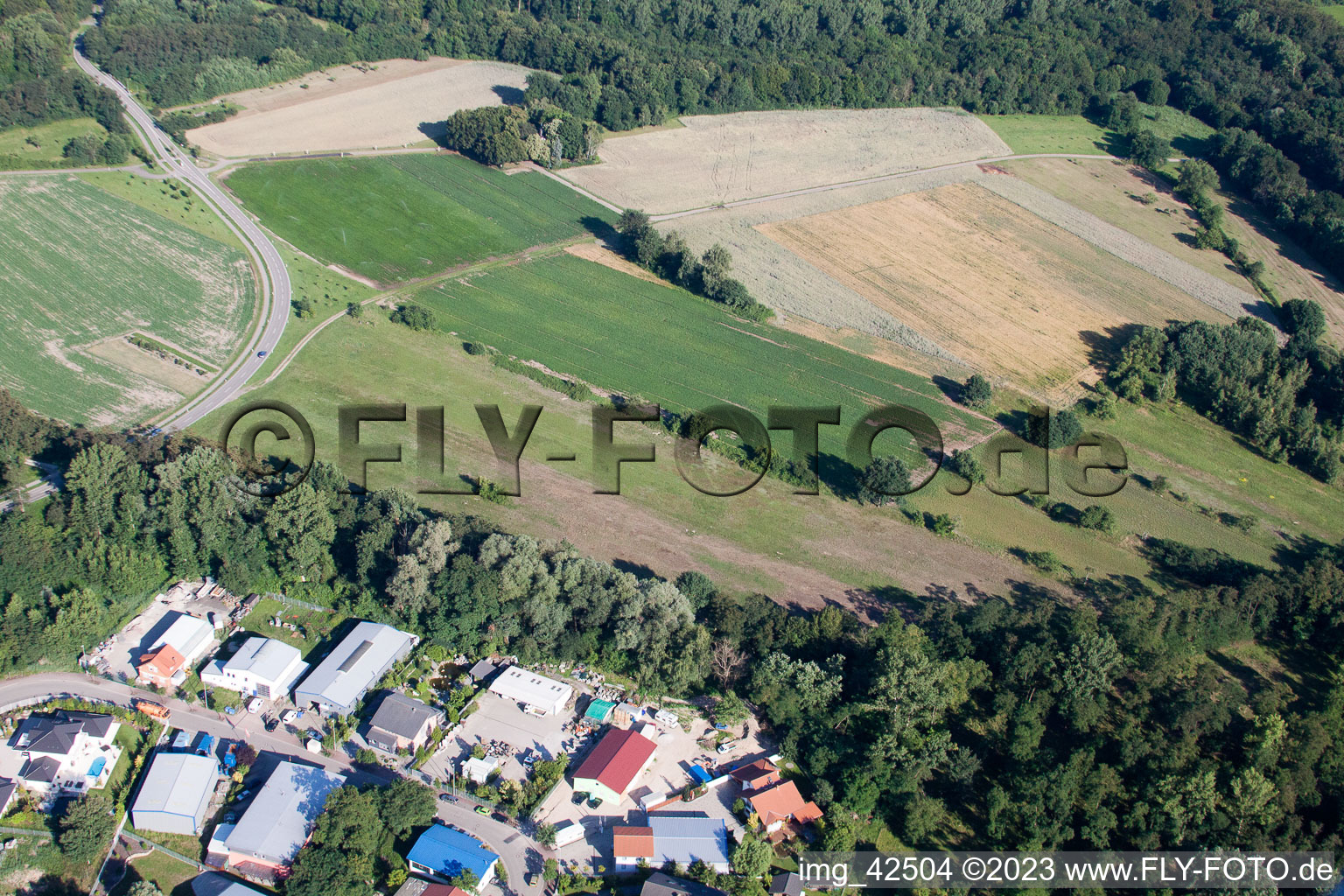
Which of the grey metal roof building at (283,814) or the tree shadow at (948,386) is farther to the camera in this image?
the tree shadow at (948,386)

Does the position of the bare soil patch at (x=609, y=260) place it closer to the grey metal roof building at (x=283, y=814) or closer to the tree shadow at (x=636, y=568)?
the tree shadow at (x=636, y=568)

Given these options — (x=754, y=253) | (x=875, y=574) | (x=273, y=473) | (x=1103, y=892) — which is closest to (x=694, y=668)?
(x=875, y=574)

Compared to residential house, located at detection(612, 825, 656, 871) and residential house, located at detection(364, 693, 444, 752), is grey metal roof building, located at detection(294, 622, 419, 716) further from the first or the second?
residential house, located at detection(612, 825, 656, 871)

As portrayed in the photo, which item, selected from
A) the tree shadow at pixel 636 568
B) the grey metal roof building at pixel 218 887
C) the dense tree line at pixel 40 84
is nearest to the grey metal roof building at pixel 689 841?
the tree shadow at pixel 636 568

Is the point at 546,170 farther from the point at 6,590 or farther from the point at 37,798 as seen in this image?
the point at 37,798

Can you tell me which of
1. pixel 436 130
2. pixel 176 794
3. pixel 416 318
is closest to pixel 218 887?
pixel 176 794

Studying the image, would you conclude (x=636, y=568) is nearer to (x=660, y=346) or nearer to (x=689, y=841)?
(x=689, y=841)

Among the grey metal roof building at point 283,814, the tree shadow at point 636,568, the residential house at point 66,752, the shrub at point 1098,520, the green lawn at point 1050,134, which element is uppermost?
the green lawn at point 1050,134
